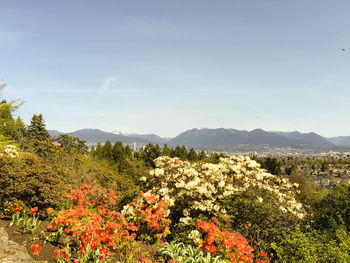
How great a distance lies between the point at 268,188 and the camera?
8.35 meters

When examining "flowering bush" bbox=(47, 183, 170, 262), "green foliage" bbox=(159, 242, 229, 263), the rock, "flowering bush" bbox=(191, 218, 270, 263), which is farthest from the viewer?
"flowering bush" bbox=(191, 218, 270, 263)

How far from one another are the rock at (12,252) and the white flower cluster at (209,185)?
3.72 metres

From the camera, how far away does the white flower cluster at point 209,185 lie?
23.5 feet

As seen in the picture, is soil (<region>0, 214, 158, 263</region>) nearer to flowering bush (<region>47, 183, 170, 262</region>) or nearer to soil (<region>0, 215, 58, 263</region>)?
soil (<region>0, 215, 58, 263</region>)

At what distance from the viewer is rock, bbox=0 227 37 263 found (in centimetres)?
352

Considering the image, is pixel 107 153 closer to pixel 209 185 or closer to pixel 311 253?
pixel 209 185

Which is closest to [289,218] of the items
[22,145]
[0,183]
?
[0,183]

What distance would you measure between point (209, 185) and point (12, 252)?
5521 millimetres

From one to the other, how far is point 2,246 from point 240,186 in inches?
291

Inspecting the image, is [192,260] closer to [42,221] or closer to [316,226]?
[42,221]

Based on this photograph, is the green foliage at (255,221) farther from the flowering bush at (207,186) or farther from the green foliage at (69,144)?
the green foliage at (69,144)

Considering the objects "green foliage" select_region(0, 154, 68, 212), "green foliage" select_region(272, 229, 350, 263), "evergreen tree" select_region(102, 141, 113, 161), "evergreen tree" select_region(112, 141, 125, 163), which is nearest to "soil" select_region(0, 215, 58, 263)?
"green foliage" select_region(0, 154, 68, 212)

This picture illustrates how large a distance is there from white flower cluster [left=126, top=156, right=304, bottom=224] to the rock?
3.72 m

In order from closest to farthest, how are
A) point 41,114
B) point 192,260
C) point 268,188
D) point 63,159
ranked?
1. point 192,260
2. point 268,188
3. point 63,159
4. point 41,114
